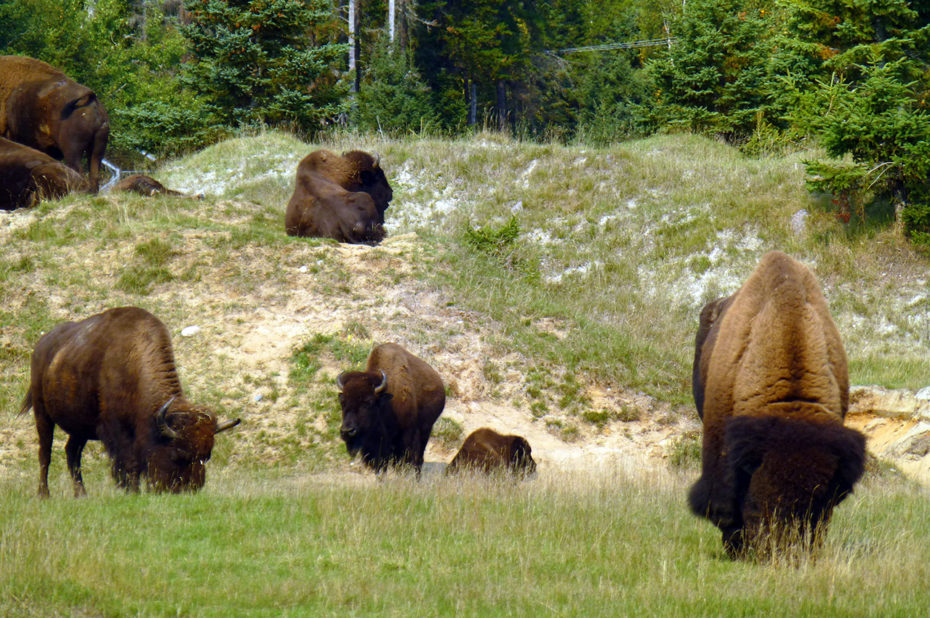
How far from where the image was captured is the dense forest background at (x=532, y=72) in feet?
73.8

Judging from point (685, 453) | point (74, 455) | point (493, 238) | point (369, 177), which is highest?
point (369, 177)

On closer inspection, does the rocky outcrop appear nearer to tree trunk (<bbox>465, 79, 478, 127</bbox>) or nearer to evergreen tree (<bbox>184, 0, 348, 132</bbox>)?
evergreen tree (<bbox>184, 0, 348, 132</bbox>)

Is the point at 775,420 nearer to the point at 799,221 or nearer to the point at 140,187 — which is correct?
the point at 140,187

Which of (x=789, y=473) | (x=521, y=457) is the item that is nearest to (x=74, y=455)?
(x=521, y=457)

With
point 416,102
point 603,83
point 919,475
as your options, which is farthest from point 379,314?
point 603,83

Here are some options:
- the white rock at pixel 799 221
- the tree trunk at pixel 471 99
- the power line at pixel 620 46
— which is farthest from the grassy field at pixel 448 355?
the power line at pixel 620 46

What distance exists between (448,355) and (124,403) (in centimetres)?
765

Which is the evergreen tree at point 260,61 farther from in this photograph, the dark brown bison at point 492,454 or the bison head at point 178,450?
the bison head at point 178,450

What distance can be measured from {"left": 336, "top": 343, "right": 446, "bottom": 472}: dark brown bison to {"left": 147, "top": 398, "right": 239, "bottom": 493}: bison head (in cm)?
221

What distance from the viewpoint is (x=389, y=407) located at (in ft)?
40.7

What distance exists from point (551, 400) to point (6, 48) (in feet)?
99.7

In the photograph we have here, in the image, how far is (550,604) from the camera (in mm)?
5918

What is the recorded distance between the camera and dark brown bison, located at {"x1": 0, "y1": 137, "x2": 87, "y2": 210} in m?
19.0

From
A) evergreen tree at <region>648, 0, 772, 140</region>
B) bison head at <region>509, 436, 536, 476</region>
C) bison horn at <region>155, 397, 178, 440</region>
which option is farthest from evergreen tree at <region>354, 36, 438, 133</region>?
bison horn at <region>155, 397, 178, 440</region>
